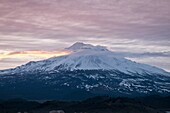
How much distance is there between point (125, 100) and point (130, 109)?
40.4 feet

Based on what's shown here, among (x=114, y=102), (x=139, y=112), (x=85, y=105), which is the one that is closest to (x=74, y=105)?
(x=85, y=105)

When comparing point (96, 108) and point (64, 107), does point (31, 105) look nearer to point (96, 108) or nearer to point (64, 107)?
point (64, 107)

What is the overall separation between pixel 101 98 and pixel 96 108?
85.8 ft

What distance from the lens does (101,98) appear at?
194m

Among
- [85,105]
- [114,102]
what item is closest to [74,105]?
[85,105]

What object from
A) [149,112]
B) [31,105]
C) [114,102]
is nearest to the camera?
[149,112]

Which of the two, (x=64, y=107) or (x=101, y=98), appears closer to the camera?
(x=64, y=107)

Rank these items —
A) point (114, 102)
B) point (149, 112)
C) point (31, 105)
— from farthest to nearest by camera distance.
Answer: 1. point (31, 105)
2. point (114, 102)
3. point (149, 112)

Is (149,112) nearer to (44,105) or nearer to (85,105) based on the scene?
(85,105)

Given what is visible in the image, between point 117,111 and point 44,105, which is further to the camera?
point 44,105

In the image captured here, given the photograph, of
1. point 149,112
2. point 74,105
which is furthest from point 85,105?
point 149,112

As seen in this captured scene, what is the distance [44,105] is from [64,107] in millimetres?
7986

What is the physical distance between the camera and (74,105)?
177 m

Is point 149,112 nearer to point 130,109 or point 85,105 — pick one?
point 130,109
